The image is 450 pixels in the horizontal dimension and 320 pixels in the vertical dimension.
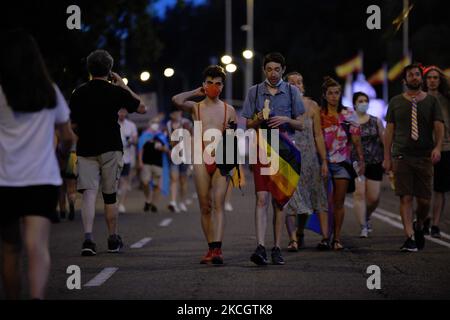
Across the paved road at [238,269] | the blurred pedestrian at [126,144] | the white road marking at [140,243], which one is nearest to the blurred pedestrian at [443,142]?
the paved road at [238,269]

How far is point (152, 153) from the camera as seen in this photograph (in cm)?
2361

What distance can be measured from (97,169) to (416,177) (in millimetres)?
3525

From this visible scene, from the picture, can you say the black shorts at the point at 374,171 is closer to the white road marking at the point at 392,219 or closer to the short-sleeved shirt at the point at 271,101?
the white road marking at the point at 392,219

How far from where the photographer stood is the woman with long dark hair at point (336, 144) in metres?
13.6

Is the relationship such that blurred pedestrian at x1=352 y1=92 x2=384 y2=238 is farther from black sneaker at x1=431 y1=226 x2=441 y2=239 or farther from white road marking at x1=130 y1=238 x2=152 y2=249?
white road marking at x1=130 y1=238 x2=152 y2=249

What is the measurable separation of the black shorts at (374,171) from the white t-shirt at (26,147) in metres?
8.83

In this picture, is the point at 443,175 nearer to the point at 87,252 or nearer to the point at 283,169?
the point at 283,169

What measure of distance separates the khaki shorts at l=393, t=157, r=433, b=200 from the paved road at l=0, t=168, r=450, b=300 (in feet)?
2.16

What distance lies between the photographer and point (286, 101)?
1178 centimetres

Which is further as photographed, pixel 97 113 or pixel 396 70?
pixel 396 70

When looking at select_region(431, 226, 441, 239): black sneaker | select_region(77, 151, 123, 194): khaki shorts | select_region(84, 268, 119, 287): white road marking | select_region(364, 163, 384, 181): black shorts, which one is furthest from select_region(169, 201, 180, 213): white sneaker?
select_region(84, 268, 119, 287): white road marking

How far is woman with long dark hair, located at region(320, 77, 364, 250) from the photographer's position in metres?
13.6

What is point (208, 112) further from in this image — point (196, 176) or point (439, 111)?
point (439, 111)

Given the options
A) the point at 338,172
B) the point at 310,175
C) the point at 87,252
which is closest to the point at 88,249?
the point at 87,252
